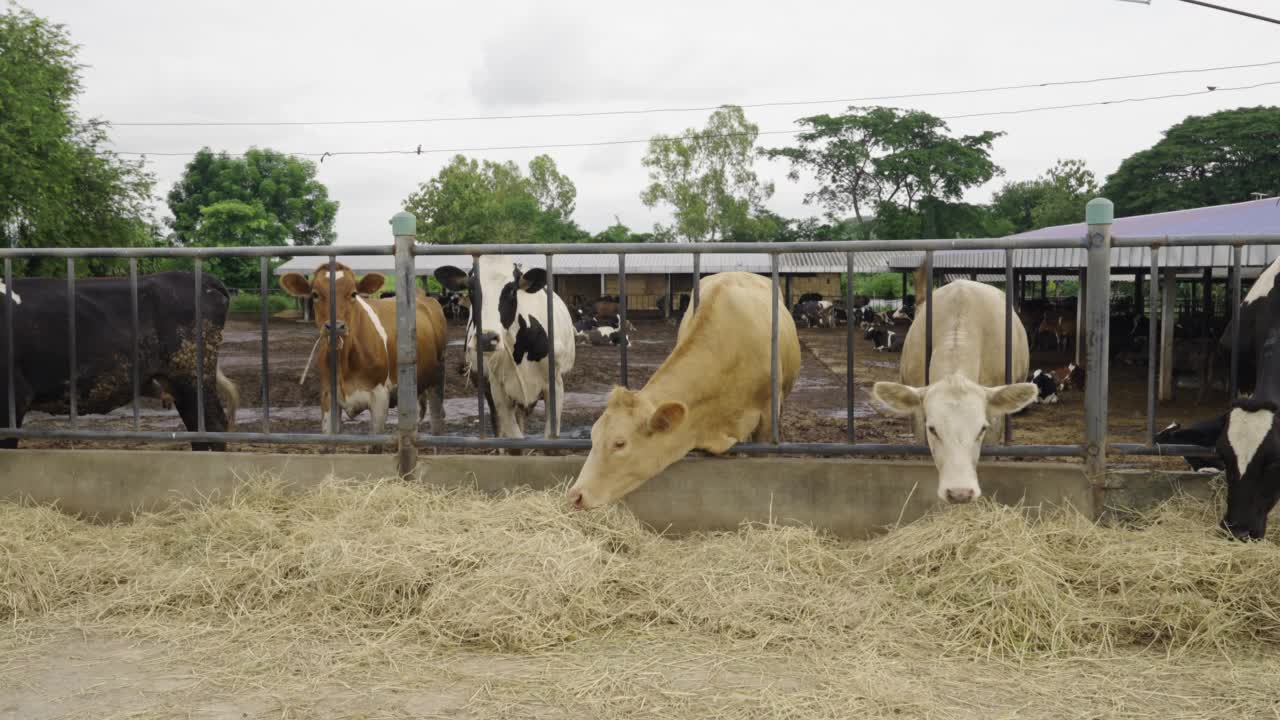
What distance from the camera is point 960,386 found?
4.71 m

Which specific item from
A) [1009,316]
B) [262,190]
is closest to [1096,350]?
[1009,316]

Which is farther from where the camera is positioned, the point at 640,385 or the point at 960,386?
the point at 640,385

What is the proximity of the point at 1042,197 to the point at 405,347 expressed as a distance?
6896 cm

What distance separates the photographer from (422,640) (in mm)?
4047

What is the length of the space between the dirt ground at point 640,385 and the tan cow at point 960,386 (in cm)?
188

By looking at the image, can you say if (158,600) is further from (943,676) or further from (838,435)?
(838,435)

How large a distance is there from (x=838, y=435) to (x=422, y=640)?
6723 millimetres

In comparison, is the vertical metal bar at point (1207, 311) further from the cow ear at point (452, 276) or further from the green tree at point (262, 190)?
the green tree at point (262, 190)

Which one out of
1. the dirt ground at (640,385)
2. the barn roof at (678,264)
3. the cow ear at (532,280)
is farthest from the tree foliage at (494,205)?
the cow ear at (532,280)

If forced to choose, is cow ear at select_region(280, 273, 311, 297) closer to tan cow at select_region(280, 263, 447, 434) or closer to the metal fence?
tan cow at select_region(280, 263, 447, 434)

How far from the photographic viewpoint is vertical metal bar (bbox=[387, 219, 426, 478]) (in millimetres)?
5516

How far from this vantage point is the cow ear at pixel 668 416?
491cm

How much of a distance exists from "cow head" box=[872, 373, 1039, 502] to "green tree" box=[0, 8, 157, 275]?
22.7 meters

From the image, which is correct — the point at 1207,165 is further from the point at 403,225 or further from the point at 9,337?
the point at 9,337
